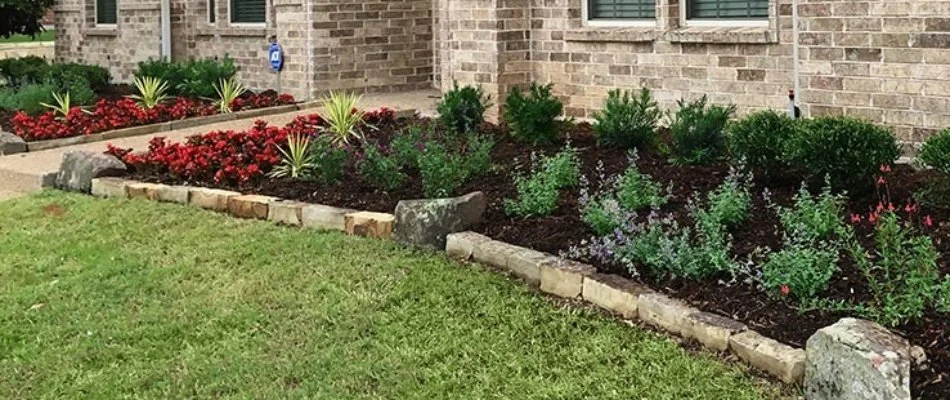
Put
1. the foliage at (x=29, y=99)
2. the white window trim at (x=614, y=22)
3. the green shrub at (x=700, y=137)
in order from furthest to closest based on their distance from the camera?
the foliage at (x=29, y=99) < the white window trim at (x=614, y=22) < the green shrub at (x=700, y=137)

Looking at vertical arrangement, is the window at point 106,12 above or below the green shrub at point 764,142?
above

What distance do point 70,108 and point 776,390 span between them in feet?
39.3

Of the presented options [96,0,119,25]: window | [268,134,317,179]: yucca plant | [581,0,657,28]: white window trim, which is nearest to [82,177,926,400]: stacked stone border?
[268,134,317,179]: yucca plant

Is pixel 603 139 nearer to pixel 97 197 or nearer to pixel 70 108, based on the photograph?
pixel 97 197

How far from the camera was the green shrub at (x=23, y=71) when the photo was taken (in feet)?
59.8

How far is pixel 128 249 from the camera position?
25.4ft

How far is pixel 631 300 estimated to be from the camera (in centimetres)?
562

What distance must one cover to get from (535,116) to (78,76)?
9.70 m

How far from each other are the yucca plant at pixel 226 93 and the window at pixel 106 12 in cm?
687

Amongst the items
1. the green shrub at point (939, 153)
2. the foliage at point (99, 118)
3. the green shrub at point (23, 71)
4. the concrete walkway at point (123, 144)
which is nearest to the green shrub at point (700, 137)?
the green shrub at point (939, 153)

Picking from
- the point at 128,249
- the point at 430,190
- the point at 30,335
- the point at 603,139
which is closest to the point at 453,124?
the point at 603,139

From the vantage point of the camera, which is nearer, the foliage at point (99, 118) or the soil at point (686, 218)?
the soil at point (686, 218)

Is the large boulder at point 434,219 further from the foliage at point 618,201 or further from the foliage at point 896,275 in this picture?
the foliage at point 896,275

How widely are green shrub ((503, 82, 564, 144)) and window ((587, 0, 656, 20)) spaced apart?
2.01 metres
